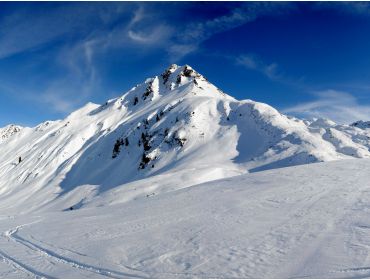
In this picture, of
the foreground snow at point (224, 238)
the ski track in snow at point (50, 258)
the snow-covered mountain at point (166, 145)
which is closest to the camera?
the foreground snow at point (224, 238)

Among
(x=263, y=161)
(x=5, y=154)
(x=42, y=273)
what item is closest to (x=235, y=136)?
(x=263, y=161)

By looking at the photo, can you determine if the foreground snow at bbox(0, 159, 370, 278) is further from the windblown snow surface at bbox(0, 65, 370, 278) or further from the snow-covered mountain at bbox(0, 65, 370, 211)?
the snow-covered mountain at bbox(0, 65, 370, 211)

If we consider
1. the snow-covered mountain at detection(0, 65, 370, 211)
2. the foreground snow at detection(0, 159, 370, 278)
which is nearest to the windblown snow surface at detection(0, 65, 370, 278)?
the foreground snow at detection(0, 159, 370, 278)

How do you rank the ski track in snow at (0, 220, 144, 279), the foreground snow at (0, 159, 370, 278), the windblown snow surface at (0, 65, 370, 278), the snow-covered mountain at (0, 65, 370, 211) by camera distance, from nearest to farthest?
the foreground snow at (0, 159, 370, 278), the ski track in snow at (0, 220, 144, 279), the windblown snow surface at (0, 65, 370, 278), the snow-covered mountain at (0, 65, 370, 211)

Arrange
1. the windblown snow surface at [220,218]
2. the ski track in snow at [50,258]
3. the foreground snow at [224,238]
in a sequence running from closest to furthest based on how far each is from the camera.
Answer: the foreground snow at [224,238]
the ski track in snow at [50,258]
the windblown snow surface at [220,218]

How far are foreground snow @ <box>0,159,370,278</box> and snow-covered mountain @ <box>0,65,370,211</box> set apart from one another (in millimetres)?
26101

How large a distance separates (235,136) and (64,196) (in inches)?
1569

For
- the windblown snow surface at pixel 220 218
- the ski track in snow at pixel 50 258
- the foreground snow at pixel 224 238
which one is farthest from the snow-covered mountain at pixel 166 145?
the ski track in snow at pixel 50 258

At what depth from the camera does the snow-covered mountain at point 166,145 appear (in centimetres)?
6096

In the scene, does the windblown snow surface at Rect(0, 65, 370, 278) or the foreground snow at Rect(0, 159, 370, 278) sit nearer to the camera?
the foreground snow at Rect(0, 159, 370, 278)

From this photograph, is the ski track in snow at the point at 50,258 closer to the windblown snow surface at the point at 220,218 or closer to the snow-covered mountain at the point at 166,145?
the windblown snow surface at the point at 220,218

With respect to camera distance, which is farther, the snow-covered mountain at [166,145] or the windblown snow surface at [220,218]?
the snow-covered mountain at [166,145]

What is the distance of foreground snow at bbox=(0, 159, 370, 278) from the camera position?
13172mm

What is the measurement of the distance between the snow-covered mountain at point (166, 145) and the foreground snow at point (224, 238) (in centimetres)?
2610
